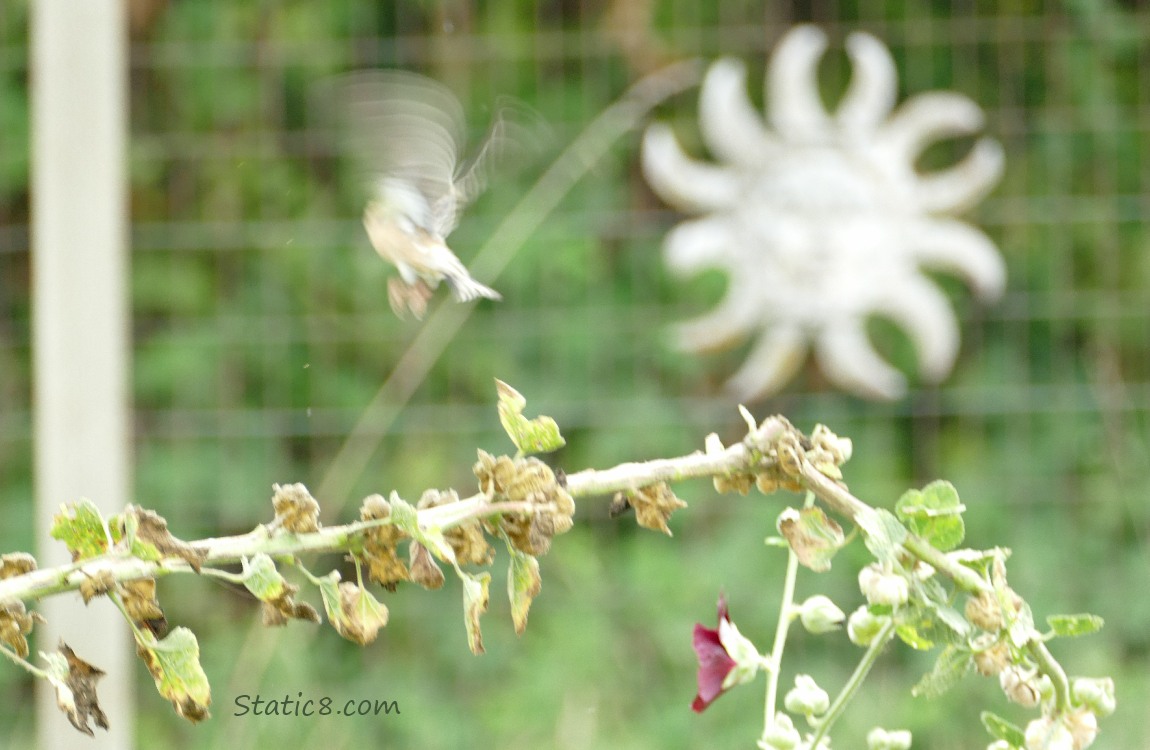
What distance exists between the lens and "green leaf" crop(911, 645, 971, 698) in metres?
0.40

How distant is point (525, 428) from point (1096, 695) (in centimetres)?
18

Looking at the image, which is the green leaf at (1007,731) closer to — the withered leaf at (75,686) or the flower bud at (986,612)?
the flower bud at (986,612)

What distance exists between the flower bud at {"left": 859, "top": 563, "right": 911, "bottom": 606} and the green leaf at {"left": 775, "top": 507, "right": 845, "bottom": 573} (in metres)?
0.02

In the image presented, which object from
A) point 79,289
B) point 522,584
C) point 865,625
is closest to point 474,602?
point 522,584

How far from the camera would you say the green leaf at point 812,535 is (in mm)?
410

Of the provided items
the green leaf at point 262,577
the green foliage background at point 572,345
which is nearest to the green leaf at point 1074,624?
the green leaf at point 262,577

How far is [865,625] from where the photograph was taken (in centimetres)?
41

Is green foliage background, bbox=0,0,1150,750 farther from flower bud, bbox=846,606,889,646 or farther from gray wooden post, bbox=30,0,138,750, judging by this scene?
flower bud, bbox=846,606,889,646

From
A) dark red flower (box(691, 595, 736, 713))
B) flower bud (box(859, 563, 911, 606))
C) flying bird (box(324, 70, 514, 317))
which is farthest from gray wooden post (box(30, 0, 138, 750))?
flower bud (box(859, 563, 911, 606))

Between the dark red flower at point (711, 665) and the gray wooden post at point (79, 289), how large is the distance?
51.7 inches

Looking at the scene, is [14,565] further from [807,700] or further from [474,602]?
[807,700]

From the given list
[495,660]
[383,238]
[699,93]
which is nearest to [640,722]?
[495,660]

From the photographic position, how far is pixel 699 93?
234 centimetres

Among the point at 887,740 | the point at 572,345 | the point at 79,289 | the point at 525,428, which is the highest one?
the point at 525,428
